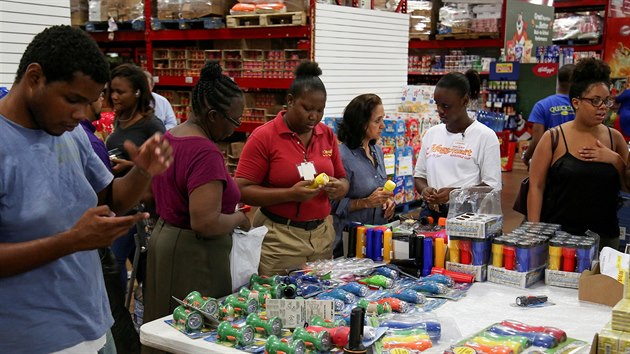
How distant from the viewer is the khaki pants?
3.40 m

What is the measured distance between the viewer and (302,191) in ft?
10.8

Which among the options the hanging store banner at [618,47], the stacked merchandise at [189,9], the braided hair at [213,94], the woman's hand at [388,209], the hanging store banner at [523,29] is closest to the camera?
the braided hair at [213,94]

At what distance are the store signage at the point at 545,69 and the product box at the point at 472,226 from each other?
8684mm

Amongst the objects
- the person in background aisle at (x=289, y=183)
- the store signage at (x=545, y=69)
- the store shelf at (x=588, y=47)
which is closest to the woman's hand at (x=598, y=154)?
the person in background aisle at (x=289, y=183)

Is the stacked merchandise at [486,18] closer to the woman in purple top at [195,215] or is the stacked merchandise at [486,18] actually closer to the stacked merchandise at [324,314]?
the stacked merchandise at [324,314]

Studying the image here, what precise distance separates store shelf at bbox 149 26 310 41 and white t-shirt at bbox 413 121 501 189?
3239 millimetres

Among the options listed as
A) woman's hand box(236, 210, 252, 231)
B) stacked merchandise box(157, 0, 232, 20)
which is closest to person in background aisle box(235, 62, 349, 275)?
woman's hand box(236, 210, 252, 231)

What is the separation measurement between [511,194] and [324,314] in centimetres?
813

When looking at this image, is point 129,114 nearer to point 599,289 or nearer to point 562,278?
point 562,278

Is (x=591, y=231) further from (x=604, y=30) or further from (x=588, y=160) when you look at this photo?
(x=604, y=30)

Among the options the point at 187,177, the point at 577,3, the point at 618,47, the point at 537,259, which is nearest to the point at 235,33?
the point at 187,177

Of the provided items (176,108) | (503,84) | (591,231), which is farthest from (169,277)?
(503,84)

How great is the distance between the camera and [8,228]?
5.68ft

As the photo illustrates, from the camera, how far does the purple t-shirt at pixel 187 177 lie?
268cm
